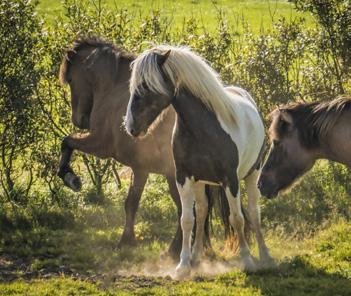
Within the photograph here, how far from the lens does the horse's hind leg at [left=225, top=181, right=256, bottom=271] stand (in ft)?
25.7

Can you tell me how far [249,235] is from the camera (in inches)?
349

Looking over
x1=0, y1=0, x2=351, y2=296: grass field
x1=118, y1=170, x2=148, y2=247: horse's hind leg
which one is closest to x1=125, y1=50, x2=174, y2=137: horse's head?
x1=0, y1=0, x2=351, y2=296: grass field

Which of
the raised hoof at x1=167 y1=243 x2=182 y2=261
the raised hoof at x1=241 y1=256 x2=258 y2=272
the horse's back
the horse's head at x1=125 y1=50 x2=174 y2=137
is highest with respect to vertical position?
the horse's head at x1=125 y1=50 x2=174 y2=137

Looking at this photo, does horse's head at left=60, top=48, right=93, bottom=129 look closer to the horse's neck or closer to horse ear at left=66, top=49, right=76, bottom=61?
horse ear at left=66, top=49, right=76, bottom=61

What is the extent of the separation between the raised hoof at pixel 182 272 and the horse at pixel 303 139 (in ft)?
4.32

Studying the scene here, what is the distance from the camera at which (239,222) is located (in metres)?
8.07

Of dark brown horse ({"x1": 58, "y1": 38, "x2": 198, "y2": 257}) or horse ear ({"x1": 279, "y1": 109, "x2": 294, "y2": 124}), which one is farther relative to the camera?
dark brown horse ({"x1": 58, "y1": 38, "x2": 198, "y2": 257})

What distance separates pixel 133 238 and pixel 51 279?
→ 186 cm

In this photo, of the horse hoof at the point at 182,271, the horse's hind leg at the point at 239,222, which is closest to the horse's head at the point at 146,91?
the horse's hind leg at the point at 239,222

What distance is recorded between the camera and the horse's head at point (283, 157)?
26.5ft

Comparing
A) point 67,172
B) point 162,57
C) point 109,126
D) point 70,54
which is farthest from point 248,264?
point 70,54

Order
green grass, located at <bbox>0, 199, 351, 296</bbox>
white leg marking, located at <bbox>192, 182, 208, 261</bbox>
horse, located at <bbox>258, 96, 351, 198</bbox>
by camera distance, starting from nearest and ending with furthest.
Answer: green grass, located at <bbox>0, 199, 351, 296</bbox> < horse, located at <bbox>258, 96, 351, 198</bbox> < white leg marking, located at <bbox>192, 182, 208, 261</bbox>

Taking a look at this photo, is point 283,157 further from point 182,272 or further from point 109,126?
point 109,126

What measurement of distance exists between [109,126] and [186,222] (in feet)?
6.70
